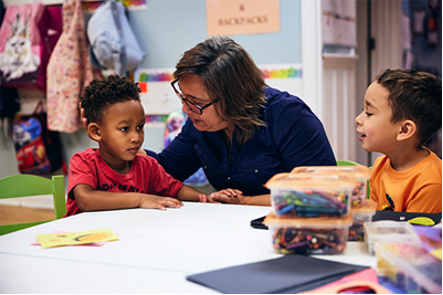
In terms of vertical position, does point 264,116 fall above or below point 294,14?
below

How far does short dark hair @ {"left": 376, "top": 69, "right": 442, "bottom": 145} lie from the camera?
113 centimetres

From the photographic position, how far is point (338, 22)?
307cm

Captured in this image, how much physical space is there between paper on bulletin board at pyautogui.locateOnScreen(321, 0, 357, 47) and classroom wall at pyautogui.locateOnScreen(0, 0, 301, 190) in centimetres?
24

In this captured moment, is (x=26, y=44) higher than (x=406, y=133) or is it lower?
higher

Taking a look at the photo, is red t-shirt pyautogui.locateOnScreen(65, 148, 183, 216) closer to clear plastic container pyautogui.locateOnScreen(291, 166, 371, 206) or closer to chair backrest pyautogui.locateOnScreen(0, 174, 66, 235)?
chair backrest pyautogui.locateOnScreen(0, 174, 66, 235)

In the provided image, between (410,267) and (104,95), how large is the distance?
1232mm

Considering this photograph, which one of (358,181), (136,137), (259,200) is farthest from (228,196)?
(358,181)

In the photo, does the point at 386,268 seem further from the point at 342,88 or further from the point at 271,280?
A: the point at 342,88

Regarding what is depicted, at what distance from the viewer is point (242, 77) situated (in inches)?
63.1

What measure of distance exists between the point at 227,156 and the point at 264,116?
0.69 ft

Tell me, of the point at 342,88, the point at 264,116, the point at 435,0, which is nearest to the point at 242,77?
the point at 264,116

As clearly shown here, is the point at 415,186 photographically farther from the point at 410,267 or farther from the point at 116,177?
the point at 116,177

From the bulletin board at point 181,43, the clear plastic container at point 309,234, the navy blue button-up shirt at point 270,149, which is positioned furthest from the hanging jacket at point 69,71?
the clear plastic container at point 309,234

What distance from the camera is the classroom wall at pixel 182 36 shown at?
2715mm
